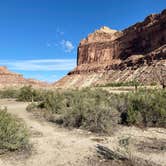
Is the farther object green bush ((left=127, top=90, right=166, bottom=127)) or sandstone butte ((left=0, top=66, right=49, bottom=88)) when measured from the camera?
sandstone butte ((left=0, top=66, right=49, bottom=88))

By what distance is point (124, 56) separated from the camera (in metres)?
82.4

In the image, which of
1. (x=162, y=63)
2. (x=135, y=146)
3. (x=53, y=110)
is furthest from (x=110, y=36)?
(x=135, y=146)

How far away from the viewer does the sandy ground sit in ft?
19.3

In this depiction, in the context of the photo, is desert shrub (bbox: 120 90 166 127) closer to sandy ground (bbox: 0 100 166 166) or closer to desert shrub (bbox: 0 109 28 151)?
sandy ground (bbox: 0 100 166 166)

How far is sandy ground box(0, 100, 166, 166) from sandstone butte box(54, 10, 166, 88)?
46.6m

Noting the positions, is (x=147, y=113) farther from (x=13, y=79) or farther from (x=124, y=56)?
(x=13, y=79)

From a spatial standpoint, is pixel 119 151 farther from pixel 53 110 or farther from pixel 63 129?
pixel 53 110

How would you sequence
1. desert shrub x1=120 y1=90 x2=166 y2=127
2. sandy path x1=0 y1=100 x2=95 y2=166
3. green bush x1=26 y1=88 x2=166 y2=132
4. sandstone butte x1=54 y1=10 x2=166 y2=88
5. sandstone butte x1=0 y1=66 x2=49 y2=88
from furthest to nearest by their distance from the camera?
sandstone butte x1=0 y1=66 x2=49 y2=88 → sandstone butte x1=54 y1=10 x2=166 y2=88 → desert shrub x1=120 y1=90 x2=166 y2=127 → green bush x1=26 y1=88 x2=166 y2=132 → sandy path x1=0 y1=100 x2=95 y2=166

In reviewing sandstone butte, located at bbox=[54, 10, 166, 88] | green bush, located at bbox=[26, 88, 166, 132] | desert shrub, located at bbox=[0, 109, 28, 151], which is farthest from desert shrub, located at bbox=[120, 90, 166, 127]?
sandstone butte, located at bbox=[54, 10, 166, 88]

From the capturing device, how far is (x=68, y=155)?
6297mm

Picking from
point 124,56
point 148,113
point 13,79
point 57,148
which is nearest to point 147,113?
point 148,113

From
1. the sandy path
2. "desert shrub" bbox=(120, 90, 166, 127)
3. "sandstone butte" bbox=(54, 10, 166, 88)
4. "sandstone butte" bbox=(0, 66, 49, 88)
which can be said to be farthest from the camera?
"sandstone butte" bbox=(0, 66, 49, 88)

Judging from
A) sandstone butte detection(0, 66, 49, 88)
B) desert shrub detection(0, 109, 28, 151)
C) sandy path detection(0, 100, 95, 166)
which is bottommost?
sandy path detection(0, 100, 95, 166)

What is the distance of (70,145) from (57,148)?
458 millimetres
